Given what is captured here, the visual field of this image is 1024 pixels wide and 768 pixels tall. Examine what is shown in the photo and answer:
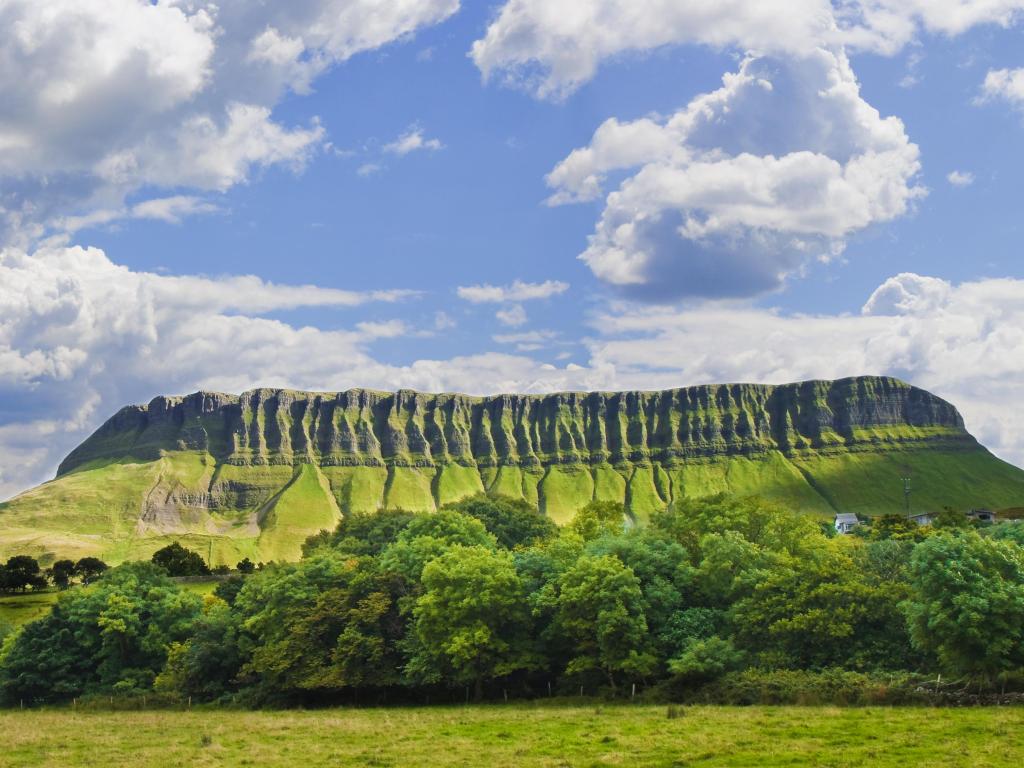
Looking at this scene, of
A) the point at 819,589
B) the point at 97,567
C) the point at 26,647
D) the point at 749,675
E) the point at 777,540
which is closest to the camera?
the point at 749,675

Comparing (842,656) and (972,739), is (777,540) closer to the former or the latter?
(842,656)

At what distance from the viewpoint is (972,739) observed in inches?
1448

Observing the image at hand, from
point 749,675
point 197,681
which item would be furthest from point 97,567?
point 749,675

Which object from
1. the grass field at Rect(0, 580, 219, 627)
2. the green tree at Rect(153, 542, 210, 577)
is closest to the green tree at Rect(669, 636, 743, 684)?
the grass field at Rect(0, 580, 219, 627)

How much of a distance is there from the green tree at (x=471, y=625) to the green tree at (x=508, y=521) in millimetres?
60207

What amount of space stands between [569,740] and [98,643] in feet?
214

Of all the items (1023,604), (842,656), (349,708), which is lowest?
(349,708)

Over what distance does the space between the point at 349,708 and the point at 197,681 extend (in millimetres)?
20123

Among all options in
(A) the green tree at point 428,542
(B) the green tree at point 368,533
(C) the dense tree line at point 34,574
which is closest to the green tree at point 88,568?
(C) the dense tree line at point 34,574

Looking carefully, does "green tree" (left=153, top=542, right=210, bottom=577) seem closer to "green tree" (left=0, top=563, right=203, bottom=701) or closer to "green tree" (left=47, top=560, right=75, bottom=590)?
"green tree" (left=47, top=560, right=75, bottom=590)

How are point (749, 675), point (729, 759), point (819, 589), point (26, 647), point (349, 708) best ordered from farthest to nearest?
point (26, 647)
point (349, 708)
point (819, 589)
point (749, 675)
point (729, 759)

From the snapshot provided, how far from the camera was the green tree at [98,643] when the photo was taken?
8550 centimetres

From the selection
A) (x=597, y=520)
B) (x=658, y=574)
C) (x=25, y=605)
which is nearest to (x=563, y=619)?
(x=658, y=574)

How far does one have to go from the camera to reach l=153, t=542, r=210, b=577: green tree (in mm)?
162500
